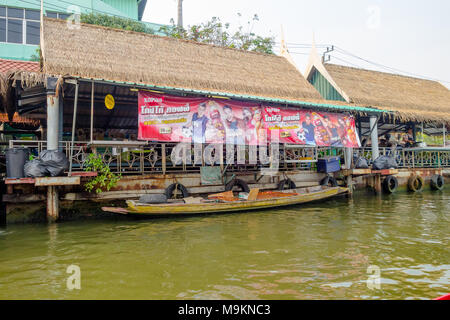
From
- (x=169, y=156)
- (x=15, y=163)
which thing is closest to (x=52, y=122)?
(x=15, y=163)

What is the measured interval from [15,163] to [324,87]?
48.5ft

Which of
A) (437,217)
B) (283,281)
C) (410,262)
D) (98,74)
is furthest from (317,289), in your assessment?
(98,74)

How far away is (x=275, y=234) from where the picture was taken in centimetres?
717

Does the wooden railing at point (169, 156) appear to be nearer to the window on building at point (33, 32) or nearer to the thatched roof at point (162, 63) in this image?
the thatched roof at point (162, 63)

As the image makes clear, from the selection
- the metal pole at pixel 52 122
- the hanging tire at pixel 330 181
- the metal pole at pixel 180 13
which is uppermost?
the metal pole at pixel 180 13

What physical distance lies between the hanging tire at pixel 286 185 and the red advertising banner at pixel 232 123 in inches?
64.8

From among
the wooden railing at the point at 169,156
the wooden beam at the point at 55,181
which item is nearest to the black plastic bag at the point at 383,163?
the wooden railing at the point at 169,156

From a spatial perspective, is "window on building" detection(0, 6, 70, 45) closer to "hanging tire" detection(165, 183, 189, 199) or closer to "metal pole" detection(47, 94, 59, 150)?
"metal pole" detection(47, 94, 59, 150)

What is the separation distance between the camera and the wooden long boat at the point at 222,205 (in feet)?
27.9

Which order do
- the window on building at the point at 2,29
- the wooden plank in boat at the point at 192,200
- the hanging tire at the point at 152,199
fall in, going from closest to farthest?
the hanging tire at the point at 152,199
the wooden plank in boat at the point at 192,200
the window on building at the point at 2,29

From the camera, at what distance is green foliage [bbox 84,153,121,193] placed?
29.2ft
